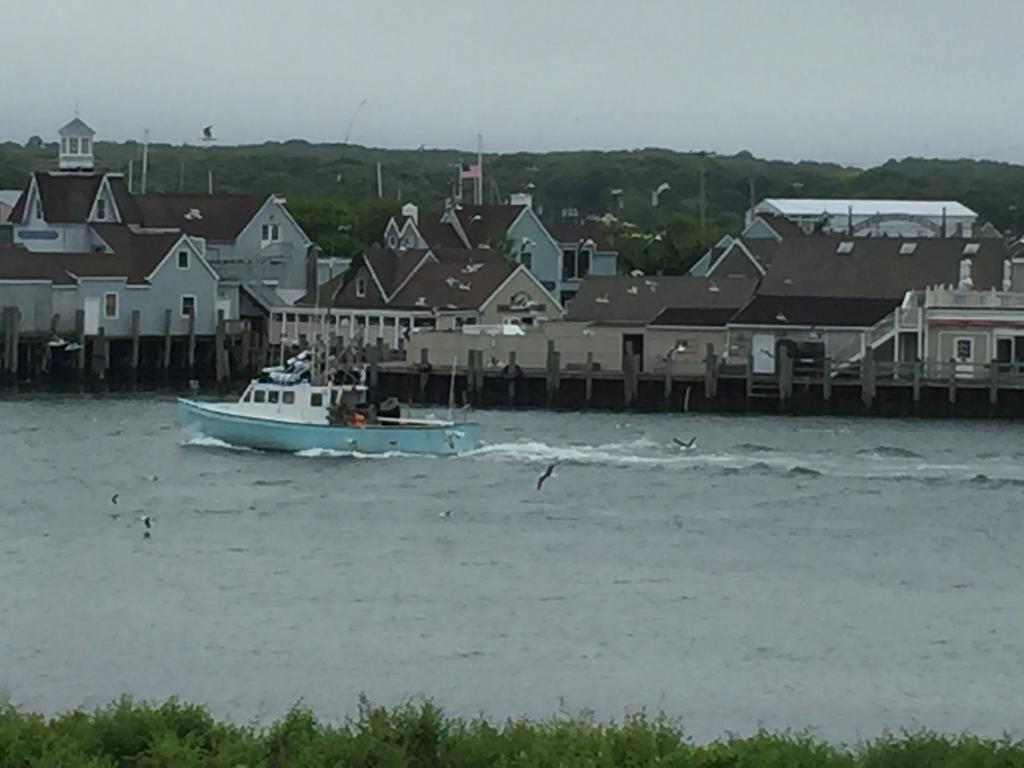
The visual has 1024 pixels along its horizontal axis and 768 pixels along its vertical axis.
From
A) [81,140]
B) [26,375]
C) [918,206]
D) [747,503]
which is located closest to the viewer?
[747,503]

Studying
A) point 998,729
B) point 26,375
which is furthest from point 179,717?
point 26,375

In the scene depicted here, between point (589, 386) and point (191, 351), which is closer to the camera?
point (589, 386)

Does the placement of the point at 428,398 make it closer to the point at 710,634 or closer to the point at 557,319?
the point at 557,319

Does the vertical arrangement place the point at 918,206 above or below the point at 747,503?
above

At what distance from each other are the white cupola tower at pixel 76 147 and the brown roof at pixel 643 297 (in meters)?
22.0

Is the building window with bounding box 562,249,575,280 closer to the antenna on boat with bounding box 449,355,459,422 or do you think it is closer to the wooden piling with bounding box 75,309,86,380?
the wooden piling with bounding box 75,309,86,380

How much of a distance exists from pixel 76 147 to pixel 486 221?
15.6m

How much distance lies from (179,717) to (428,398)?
179ft

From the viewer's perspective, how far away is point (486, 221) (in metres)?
105

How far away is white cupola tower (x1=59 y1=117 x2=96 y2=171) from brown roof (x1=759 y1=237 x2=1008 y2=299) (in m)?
26.6

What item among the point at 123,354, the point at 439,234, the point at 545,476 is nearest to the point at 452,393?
the point at 123,354

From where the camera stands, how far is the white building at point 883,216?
127 meters

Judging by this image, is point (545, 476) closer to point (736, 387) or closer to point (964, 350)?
point (736, 387)

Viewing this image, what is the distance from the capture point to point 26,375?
269 feet
